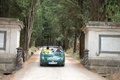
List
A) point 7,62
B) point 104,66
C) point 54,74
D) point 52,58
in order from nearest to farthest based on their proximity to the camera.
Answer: point 54,74, point 7,62, point 104,66, point 52,58

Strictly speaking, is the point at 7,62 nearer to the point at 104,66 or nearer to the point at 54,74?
the point at 54,74

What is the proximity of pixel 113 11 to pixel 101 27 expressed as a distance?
6756 millimetres

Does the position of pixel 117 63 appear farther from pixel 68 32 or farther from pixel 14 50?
pixel 68 32

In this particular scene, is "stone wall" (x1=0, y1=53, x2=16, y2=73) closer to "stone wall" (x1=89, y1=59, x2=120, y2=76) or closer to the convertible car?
the convertible car

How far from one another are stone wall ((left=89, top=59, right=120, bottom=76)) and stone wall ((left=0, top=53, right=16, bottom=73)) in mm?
5094

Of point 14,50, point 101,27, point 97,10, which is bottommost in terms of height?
point 14,50

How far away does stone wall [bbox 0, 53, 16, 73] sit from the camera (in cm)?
2078

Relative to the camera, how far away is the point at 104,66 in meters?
21.3

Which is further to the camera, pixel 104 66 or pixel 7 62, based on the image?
pixel 104 66

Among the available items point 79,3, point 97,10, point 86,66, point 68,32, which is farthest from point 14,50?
point 68,32

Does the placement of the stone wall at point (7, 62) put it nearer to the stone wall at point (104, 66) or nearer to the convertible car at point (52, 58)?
the convertible car at point (52, 58)

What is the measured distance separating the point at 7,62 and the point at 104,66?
6.35m

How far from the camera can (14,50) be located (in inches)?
845

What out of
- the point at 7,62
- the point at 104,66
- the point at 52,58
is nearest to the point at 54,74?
the point at 7,62
